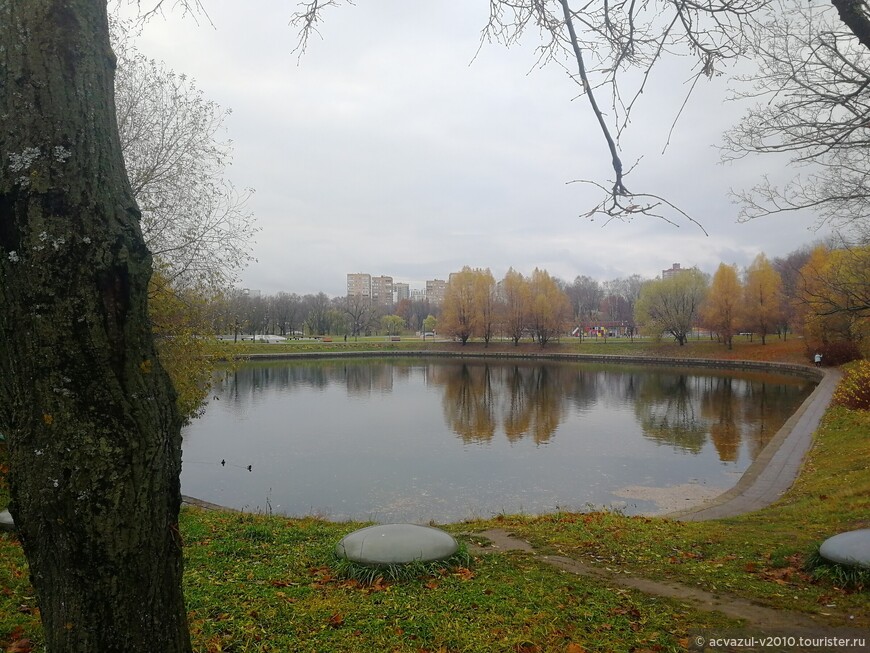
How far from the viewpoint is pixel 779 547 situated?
225 inches

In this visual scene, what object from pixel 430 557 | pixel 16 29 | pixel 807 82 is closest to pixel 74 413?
pixel 16 29

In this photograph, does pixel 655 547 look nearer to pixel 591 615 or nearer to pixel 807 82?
pixel 591 615

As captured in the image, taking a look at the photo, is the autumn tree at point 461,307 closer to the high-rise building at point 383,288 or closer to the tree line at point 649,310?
the tree line at point 649,310

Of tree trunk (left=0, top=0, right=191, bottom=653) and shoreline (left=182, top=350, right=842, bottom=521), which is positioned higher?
tree trunk (left=0, top=0, right=191, bottom=653)

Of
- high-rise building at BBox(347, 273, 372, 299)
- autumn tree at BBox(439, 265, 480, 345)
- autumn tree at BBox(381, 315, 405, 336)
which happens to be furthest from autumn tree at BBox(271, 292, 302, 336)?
high-rise building at BBox(347, 273, 372, 299)

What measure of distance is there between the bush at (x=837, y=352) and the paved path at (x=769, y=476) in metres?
22.1

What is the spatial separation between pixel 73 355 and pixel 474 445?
17.0 metres

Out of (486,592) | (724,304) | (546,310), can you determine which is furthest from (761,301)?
(486,592)

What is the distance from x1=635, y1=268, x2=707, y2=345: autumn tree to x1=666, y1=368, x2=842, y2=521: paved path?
39529mm

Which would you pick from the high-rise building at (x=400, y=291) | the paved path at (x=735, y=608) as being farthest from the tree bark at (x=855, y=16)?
the high-rise building at (x=400, y=291)

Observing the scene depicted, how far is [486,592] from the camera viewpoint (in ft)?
13.5

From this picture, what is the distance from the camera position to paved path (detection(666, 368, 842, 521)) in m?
9.48

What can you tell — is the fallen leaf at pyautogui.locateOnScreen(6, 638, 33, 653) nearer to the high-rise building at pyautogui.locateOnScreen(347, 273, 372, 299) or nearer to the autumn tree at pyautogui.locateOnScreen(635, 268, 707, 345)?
the autumn tree at pyautogui.locateOnScreen(635, 268, 707, 345)

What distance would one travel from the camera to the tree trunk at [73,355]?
166 centimetres
